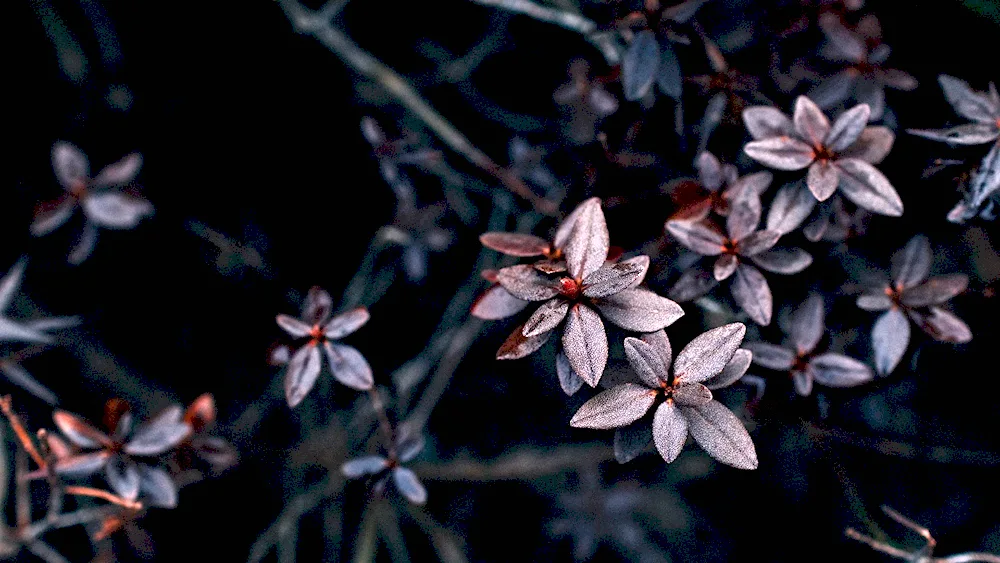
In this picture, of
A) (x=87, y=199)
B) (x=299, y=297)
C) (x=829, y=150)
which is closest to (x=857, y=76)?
(x=829, y=150)

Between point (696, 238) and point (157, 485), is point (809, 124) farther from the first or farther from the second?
point (157, 485)

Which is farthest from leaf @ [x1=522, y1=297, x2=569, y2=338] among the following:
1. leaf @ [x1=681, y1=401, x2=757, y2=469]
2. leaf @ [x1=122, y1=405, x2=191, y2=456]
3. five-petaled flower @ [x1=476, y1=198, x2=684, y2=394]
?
leaf @ [x1=122, y1=405, x2=191, y2=456]

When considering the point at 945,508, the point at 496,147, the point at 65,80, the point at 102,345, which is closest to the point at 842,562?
the point at 945,508

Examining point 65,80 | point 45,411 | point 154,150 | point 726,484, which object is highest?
point 65,80

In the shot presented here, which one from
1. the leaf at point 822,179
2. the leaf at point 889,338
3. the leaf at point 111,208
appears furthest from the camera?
the leaf at point 111,208

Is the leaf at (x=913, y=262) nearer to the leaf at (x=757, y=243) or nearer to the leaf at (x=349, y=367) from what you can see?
the leaf at (x=757, y=243)

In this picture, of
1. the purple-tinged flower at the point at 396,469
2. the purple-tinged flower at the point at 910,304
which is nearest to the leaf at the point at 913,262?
the purple-tinged flower at the point at 910,304

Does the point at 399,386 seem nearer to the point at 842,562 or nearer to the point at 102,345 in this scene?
the point at 102,345
